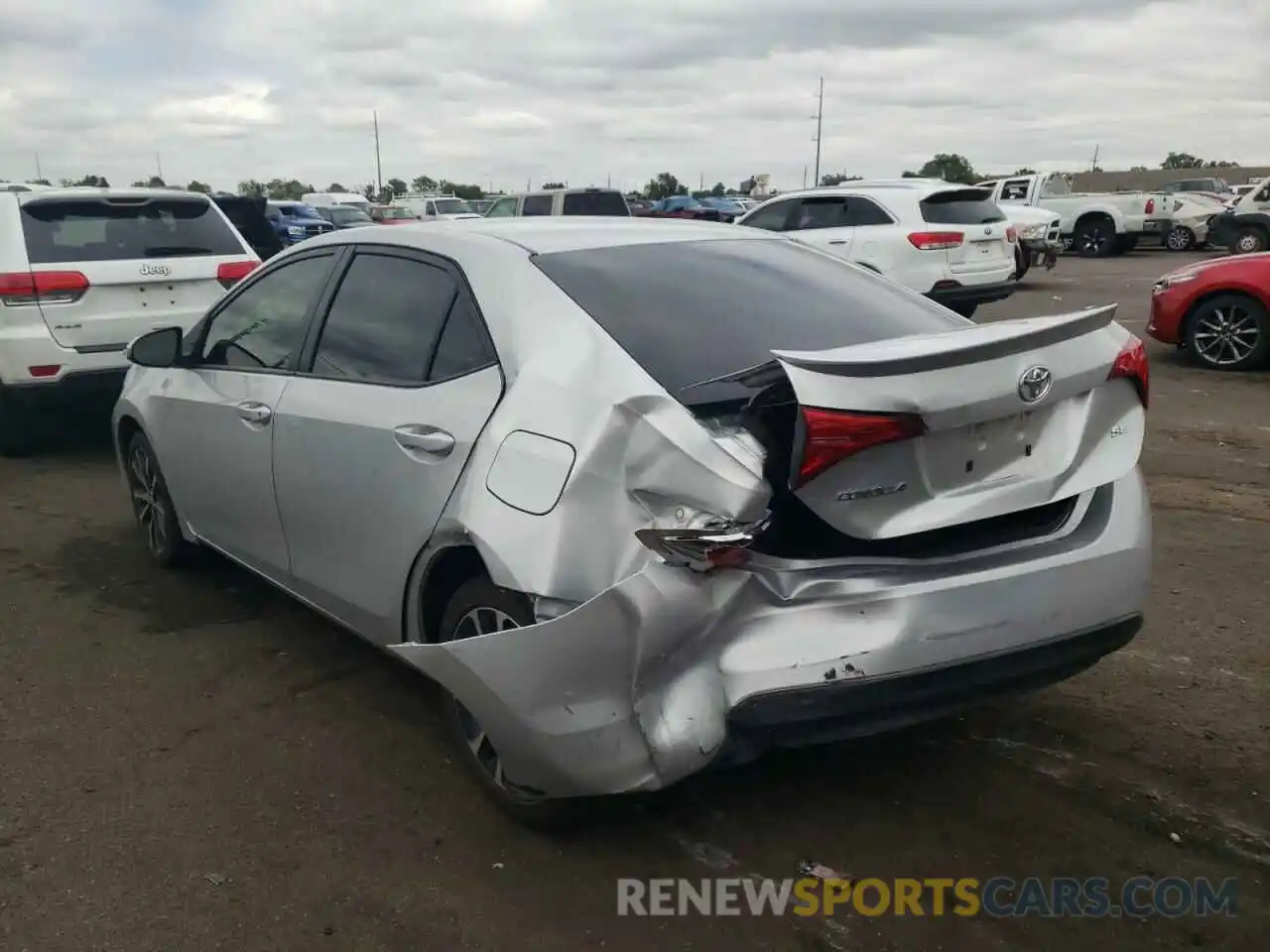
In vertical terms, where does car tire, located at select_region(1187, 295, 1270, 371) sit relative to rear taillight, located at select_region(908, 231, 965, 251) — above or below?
below

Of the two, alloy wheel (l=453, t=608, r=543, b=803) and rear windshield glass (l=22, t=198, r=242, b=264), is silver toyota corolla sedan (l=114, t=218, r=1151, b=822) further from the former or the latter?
rear windshield glass (l=22, t=198, r=242, b=264)

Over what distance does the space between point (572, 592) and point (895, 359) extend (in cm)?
93

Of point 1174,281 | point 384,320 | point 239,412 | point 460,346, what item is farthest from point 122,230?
point 1174,281

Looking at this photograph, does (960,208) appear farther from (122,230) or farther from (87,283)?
(87,283)

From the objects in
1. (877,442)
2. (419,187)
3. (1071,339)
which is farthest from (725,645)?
(419,187)

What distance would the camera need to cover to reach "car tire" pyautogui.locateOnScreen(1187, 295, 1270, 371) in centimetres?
A: 980

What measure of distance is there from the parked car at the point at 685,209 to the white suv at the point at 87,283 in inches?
902

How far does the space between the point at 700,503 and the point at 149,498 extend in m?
3.81

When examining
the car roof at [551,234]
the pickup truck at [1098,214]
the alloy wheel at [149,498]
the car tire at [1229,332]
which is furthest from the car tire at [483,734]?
the pickup truck at [1098,214]

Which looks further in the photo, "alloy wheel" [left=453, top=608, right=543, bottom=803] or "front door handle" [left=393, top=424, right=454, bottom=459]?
"front door handle" [left=393, top=424, right=454, bottom=459]

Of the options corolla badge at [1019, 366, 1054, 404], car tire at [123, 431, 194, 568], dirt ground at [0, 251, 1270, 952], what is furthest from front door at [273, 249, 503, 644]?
car tire at [123, 431, 194, 568]

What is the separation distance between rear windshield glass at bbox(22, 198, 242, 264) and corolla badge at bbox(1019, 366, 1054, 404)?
654cm

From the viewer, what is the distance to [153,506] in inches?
211

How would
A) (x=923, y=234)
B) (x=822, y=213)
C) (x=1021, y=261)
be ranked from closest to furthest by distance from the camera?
(x=923, y=234) → (x=822, y=213) → (x=1021, y=261)
